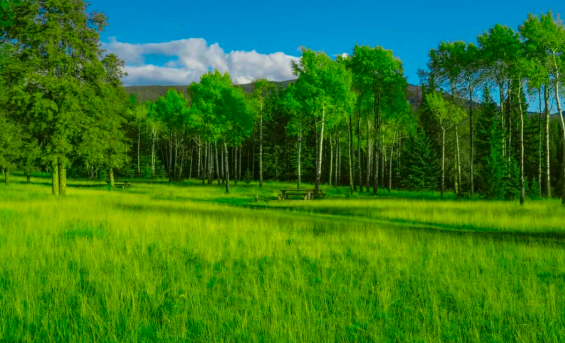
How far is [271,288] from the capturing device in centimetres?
596

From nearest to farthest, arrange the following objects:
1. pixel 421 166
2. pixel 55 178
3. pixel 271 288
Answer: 1. pixel 271 288
2. pixel 55 178
3. pixel 421 166

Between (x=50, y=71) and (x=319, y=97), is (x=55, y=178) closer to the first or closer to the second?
(x=50, y=71)

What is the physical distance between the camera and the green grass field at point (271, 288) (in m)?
4.40

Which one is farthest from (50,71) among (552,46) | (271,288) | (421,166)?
(421,166)

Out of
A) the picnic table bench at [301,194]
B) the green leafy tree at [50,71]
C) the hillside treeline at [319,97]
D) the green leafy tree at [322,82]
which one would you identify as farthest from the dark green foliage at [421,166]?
the green leafy tree at [50,71]

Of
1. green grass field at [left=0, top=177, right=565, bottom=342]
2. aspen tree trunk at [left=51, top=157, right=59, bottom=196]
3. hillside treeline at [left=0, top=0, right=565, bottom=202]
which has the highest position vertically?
hillside treeline at [left=0, top=0, right=565, bottom=202]

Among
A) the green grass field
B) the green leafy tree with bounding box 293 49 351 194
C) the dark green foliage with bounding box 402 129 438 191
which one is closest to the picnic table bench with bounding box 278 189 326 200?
the green leafy tree with bounding box 293 49 351 194

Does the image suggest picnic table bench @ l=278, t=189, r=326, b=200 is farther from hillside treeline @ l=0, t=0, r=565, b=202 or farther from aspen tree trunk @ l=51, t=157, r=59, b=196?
aspen tree trunk @ l=51, t=157, r=59, b=196

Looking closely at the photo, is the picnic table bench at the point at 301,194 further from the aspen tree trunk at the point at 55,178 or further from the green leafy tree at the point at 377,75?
the aspen tree trunk at the point at 55,178

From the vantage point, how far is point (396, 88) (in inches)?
1448

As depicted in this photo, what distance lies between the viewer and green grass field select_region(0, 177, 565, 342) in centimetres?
440

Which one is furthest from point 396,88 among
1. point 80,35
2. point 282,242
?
point 282,242

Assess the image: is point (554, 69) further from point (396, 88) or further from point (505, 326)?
point (505, 326)

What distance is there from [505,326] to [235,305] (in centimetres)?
336
